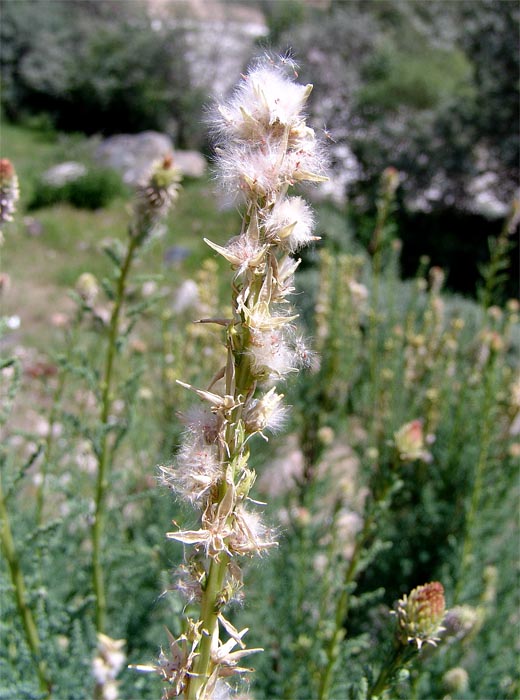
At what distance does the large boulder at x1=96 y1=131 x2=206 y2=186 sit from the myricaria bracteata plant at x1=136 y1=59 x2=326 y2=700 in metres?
10.6

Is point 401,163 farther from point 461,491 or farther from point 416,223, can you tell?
point 461,491

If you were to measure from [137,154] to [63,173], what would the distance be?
72.6 inches

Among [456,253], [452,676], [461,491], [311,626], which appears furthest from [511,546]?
[456,253]

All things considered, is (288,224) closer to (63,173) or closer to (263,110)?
(263,110)

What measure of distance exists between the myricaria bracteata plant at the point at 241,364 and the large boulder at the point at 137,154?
10554 mm

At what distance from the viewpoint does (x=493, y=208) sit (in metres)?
9.48

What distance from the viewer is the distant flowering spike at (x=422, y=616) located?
0.96m

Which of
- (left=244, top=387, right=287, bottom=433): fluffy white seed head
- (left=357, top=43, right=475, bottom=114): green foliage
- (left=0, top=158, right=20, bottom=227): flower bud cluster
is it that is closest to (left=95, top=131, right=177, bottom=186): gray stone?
(left=357, top=43, right=475, bottom=114): green foliage

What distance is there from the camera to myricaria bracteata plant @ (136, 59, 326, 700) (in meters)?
0.66

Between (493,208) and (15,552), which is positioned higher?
(493,208)

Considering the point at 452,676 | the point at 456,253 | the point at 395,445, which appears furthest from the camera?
the point at 456,253

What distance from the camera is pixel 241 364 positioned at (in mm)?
678

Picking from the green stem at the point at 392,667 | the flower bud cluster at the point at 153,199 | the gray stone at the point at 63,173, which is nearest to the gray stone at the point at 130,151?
the gray stone at the point at 63,173

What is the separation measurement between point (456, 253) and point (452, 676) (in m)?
→ 7.74
